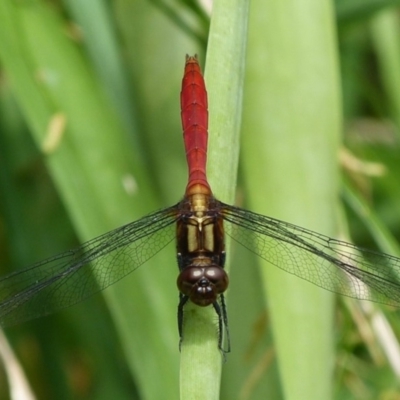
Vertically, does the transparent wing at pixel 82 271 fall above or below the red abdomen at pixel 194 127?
below

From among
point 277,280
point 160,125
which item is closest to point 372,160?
point 160,125

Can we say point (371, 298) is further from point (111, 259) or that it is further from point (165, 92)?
point (165, 92)

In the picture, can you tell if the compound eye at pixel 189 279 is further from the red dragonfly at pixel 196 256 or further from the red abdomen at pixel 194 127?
the red abdomen at pixel 194 127

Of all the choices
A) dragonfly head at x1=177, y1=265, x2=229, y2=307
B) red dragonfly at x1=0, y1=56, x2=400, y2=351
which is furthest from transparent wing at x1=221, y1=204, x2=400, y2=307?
dragonfly head at x1=177, y1=265, x2=229, y2=307

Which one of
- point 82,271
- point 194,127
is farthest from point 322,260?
point 82,271

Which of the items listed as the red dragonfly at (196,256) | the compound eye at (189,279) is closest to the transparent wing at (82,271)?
the red dragonfly at (196,256)

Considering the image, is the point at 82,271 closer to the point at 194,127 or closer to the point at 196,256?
the point at 196,256

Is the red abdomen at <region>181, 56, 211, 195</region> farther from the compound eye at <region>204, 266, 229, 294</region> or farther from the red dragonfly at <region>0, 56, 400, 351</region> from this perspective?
the compound eye at <region>204, 266, 229, 294</region>
